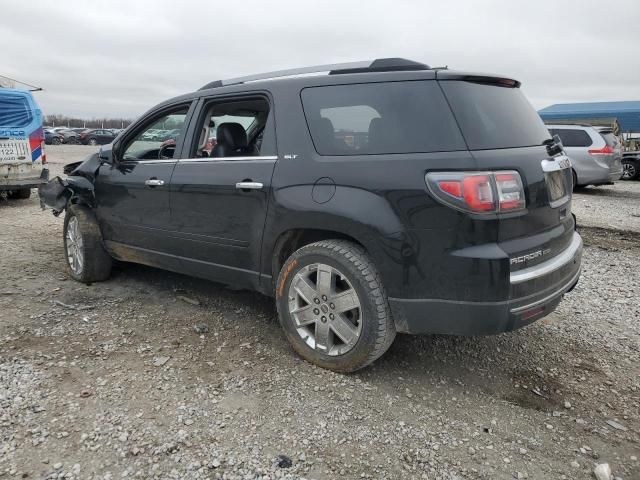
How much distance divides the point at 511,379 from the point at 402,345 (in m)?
0.75

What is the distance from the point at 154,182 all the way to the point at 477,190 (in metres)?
2.59

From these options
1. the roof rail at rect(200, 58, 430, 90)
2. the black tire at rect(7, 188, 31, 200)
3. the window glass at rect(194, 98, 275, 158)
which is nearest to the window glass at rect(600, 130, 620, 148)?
the window glass at rect(194, 98, 275, 158)

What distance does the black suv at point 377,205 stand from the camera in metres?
2.64

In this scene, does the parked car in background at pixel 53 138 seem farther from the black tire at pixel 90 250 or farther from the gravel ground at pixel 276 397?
the gravel ground at pixel 276 397

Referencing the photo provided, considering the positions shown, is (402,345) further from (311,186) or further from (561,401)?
(311,186)

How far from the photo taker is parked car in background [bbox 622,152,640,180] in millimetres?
16641

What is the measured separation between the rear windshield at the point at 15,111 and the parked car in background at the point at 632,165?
17017mm

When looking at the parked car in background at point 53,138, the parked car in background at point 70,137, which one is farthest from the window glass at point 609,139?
the parked car in background at point 70,137

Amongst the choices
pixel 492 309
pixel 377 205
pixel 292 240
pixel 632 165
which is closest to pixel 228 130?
pixel 292 240

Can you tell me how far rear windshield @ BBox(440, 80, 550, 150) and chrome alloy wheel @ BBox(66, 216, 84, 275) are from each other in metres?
3.61

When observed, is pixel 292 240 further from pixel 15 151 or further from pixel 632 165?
pixel 632 165

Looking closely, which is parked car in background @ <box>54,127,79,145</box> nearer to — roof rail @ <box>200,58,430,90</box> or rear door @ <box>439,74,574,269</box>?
roof rail @ <box>200,58,430,90</box>

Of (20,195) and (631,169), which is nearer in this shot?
(20,195)

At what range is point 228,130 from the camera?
4059mm
